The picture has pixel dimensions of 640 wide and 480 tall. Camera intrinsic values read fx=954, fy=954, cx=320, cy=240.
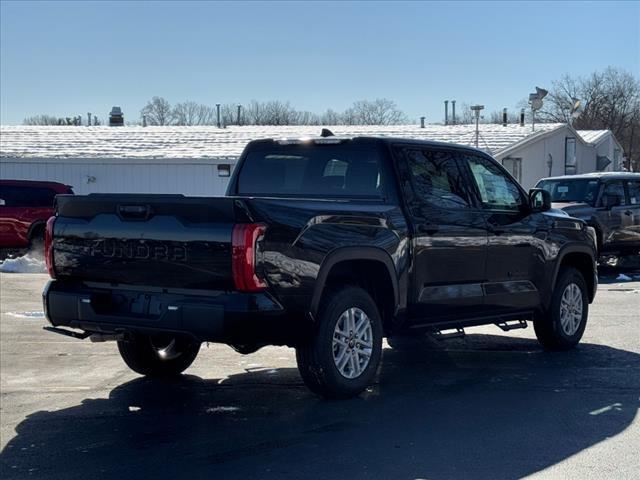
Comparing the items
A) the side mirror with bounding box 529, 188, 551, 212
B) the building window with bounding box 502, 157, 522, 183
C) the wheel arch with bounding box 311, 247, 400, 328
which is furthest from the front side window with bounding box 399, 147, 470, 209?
the building window with bounding box 502, 157, 522, 183

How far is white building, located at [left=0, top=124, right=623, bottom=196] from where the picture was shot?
2741 centimetres

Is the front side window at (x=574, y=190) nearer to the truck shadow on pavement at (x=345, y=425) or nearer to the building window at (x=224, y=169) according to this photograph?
the truck shadow on pavement at (x=345, y=425)

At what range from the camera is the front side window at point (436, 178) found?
7910 mm

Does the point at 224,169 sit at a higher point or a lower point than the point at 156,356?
higher

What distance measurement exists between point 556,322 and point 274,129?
26821 millimetres

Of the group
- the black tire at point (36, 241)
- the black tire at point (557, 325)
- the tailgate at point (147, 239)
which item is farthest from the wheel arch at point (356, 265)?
the black tire at point (36, 241)

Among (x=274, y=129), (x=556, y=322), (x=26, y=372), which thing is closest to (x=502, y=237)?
(x=556, y=322)

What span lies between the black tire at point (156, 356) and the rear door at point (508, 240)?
2660 millimetres

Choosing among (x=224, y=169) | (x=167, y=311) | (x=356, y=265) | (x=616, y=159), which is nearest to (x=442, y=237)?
(x=356, y=265)

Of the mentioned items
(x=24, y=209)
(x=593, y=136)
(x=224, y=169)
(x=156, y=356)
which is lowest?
(x=156, y=356)

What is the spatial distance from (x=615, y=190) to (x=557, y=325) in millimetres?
10041

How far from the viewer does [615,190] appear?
1852cm

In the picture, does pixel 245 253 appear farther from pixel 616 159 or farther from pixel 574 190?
pixel 616 159

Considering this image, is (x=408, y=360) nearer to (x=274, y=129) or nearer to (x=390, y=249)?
(x=390, y=249)
